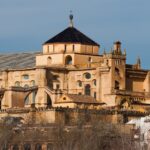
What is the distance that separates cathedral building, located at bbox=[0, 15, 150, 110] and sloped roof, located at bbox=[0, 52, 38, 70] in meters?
0.92

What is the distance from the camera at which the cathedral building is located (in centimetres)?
15375

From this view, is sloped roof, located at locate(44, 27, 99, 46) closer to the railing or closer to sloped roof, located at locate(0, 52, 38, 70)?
sloped roof, located at locate(0, 52, 38, 70)

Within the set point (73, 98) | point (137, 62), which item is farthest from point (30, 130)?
point (137, 62)

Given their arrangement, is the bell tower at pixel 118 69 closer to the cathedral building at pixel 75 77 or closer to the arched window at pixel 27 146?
the cathedral building at pixel 75 77

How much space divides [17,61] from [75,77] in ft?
26.1

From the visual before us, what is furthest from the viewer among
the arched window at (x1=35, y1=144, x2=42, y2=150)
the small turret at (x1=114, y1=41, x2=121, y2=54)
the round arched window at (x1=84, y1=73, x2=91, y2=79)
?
the round arched window at (x1=84, y1=73, x2=91, y2=79)

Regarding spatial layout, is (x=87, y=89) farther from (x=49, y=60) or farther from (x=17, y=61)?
(x=17, y=61)

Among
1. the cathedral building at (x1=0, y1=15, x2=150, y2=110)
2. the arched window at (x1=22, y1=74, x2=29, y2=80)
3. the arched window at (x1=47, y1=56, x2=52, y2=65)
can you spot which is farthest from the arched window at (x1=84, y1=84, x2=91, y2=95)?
the arched window at (x1=22, y1=74, x2=29, y2=80)

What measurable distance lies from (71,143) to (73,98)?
18.5 m

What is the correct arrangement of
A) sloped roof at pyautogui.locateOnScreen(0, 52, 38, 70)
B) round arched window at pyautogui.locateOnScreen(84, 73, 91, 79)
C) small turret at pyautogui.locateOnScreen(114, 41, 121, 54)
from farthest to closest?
sloped roof at pyautogui.locateOnScreen(0, 52, 38, 70) < round arched window at pyautogui.locateOnScreen(84, 73, 91, 79) < small turret at pyautogui.locateOnScreen(114, 41, 121, 54)

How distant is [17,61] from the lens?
16325cm

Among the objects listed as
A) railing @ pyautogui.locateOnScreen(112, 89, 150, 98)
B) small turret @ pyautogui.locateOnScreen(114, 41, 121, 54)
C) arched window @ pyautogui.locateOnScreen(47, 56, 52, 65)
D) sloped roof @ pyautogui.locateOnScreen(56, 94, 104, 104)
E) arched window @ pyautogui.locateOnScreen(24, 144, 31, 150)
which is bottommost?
arched window @ pyautogui.locateOnScreen(24, 144, 31, 150)

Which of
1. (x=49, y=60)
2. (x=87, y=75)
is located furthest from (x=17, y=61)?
(x=87, y=75)

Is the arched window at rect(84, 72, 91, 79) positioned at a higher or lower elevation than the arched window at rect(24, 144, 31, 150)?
higher
